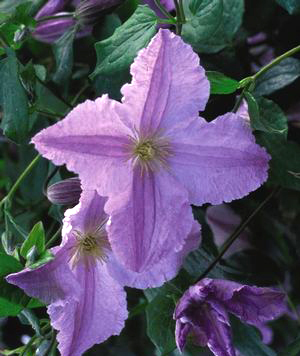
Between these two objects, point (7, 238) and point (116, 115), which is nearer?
point (116, 115)

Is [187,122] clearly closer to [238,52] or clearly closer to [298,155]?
[298,155]

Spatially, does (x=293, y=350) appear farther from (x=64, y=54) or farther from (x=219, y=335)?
(x=64, y=54)

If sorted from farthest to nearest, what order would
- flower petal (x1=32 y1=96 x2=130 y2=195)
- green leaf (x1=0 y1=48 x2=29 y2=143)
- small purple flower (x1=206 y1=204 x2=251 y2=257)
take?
small purple flower (x1=206 y1=204 x2=251 y2=257) < green leaf (x1=0 y1=48 x2=29 y2=143) < flower petal (x1=32 y1=96 x2=130 y2=195)

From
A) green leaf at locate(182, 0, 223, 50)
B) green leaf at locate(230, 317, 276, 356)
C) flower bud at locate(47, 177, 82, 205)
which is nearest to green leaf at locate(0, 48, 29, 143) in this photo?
flower bud at locate(47, 177, 82, 205)

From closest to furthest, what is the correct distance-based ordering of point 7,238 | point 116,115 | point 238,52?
point 116,115 < point 7,238 < point 238,52

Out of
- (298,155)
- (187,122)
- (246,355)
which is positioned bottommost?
(246,355)

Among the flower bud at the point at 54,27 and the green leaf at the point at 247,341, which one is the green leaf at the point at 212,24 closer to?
the flower bud at the point at 54,27

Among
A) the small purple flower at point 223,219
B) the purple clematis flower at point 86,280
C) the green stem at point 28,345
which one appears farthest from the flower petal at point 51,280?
the small purple flower at point 223,219

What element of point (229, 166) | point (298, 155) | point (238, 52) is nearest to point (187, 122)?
point (229, 166)

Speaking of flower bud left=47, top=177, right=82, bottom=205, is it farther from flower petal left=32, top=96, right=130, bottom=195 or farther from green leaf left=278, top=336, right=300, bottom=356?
green leaf left=278, top=336, right=300, bottom=356
